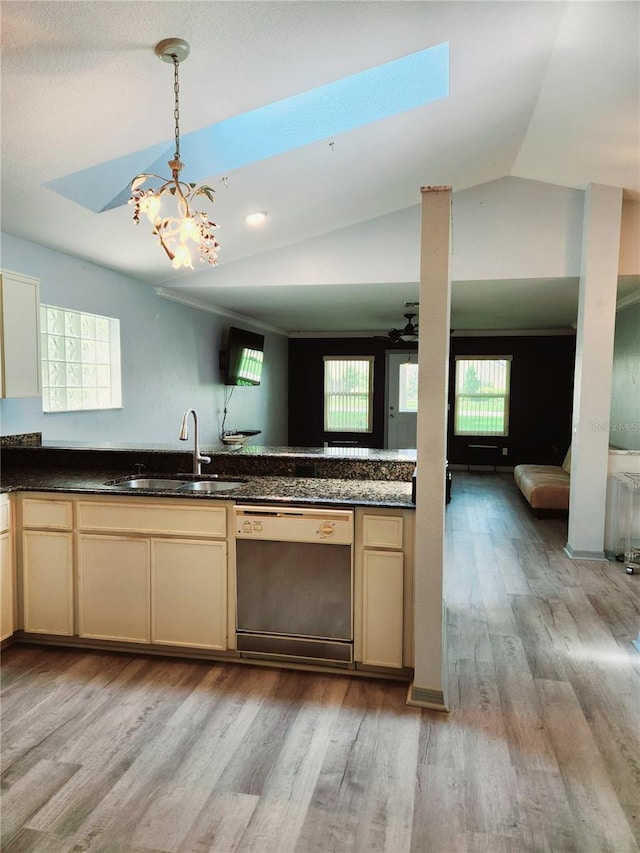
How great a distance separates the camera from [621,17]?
2586 millimetres

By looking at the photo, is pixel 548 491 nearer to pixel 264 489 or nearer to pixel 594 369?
pixel 594 369

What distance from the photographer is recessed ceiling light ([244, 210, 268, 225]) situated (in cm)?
421

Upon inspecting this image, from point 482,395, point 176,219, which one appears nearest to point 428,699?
point 176,219

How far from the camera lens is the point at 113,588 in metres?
2.81

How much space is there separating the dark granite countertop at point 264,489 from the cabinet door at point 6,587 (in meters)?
0.28

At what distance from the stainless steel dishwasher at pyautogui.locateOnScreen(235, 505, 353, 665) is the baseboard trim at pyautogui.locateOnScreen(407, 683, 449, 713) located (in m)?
0.34

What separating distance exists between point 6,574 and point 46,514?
0.36 metres

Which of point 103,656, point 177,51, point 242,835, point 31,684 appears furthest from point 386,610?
point 177,51

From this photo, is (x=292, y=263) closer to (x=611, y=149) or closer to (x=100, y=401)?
(x=100, y=401)

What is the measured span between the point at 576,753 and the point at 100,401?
154 inches

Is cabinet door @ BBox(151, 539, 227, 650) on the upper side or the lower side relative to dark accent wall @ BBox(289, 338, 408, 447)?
lower

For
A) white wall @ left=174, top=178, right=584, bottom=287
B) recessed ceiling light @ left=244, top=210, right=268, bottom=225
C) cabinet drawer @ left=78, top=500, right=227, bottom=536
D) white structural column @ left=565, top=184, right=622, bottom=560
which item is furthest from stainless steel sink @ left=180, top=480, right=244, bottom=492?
white structural column @ left=565, top=184, right=622, bottom=560

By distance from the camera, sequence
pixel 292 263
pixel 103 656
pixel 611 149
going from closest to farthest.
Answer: pixel 103 656 < pixel 611 149 < pixel 292 263

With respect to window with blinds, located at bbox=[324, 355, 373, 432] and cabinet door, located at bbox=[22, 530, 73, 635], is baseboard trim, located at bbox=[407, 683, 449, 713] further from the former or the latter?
window with blinds, located at bbox=[324, 355, 373, 432]
